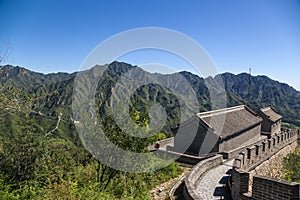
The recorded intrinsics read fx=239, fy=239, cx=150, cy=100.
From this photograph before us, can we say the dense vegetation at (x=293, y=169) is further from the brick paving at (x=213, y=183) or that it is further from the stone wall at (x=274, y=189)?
the stone wall at (x=274, y=189)

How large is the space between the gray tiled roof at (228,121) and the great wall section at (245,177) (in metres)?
2.05

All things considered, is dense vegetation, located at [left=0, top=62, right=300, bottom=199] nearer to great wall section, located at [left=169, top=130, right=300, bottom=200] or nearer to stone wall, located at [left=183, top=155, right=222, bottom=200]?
stone wall, located at [left=183, top=155, right=222, bottom=200]

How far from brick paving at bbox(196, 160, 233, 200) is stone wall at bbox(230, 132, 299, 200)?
691 mm

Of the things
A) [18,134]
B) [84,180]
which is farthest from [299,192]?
[18,134]

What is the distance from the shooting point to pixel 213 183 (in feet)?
33.6

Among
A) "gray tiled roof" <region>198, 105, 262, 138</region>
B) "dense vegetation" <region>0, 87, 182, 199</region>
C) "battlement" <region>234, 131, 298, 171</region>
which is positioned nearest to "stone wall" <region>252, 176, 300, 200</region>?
"battlement" <region>234, 131, 298, 171</region>

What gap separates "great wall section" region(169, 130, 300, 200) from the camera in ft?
18.3

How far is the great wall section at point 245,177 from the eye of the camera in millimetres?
5590

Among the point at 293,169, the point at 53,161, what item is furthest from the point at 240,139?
the point at 53,161

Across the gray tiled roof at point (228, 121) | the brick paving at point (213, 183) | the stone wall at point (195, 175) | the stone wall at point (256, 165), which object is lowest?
the brick paving at point (213, 183)

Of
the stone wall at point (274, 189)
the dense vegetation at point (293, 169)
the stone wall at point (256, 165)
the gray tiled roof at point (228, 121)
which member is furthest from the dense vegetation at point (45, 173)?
the gray tiled roof at point (228, 121)

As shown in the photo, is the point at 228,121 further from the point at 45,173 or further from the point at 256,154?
the point at 45,173

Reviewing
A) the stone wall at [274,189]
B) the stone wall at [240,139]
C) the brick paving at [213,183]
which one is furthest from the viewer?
the stone wall at [240,139]

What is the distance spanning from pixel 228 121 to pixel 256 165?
26.3 ft
